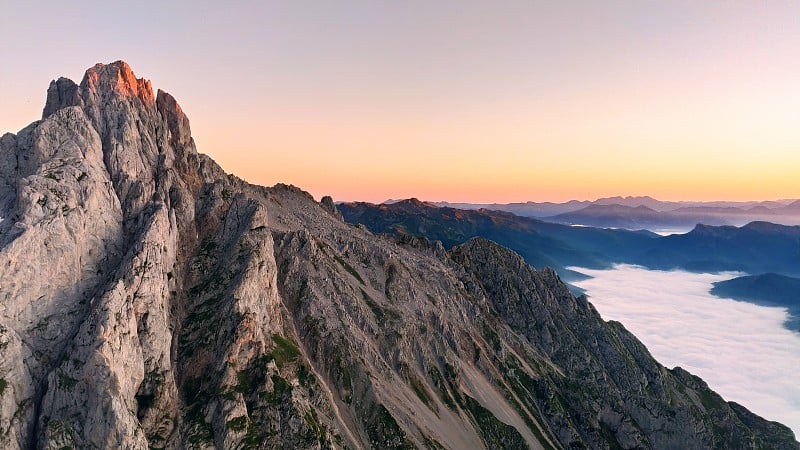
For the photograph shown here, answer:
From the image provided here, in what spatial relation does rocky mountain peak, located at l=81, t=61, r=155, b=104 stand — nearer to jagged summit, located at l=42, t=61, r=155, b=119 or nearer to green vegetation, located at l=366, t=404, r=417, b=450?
jagged summit, located at l=42, t=61, r=155, b=119

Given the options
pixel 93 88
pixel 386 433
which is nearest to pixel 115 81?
pixel 93 88

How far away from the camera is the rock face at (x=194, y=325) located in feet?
270

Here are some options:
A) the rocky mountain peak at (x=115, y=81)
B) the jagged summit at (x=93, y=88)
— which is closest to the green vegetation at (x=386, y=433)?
the jagged summit at (x=93, y=88)

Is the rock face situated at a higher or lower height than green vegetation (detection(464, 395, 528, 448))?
higher

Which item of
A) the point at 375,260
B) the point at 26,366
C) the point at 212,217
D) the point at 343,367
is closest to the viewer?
the point at 26,366

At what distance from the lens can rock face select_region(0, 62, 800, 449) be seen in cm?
8231

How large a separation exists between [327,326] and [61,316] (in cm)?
→ 7502

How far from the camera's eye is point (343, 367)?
138 meters

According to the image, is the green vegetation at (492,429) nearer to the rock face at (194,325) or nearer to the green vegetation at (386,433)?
the rock face at (194,325)

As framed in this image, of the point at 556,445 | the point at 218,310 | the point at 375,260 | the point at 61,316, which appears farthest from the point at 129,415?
the point at 556,445

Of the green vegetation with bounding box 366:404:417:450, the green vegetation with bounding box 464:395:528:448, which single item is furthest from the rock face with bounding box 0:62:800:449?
the green vegetation with bounding box 464:395:528:448

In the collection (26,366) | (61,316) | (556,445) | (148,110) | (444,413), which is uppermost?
(148,110)

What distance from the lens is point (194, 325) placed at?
386ft

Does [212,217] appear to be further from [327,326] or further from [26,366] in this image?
[26,366]
